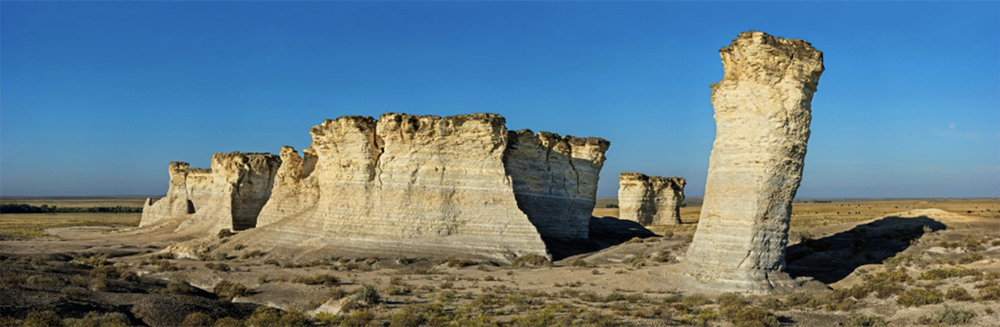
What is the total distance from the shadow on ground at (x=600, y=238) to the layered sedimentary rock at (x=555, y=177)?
3.36ft

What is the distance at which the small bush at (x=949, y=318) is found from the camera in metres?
12.7

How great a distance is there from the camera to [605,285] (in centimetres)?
1912

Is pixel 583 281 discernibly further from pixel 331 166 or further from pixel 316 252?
A: pixel 331 166

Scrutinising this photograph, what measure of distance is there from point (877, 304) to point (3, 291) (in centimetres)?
2028

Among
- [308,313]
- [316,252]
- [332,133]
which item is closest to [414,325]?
[308,313]

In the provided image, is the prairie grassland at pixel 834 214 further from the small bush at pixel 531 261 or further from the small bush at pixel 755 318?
the small bush at pixel 755 318

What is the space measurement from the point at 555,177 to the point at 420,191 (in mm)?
8723

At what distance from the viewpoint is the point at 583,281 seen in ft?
65.7

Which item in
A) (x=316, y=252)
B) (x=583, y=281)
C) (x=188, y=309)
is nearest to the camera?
(x=188, y=309)

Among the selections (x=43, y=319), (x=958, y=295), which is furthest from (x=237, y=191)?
(x=958, y=295)

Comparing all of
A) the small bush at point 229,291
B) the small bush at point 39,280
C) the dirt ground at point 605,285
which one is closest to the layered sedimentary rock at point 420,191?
the dirt ground at point 605,285

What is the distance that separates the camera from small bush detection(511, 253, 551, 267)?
81.2ft

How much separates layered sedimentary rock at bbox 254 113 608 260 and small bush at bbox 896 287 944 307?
1368 cm

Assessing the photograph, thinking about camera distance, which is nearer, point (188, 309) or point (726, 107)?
point (188, 309)
